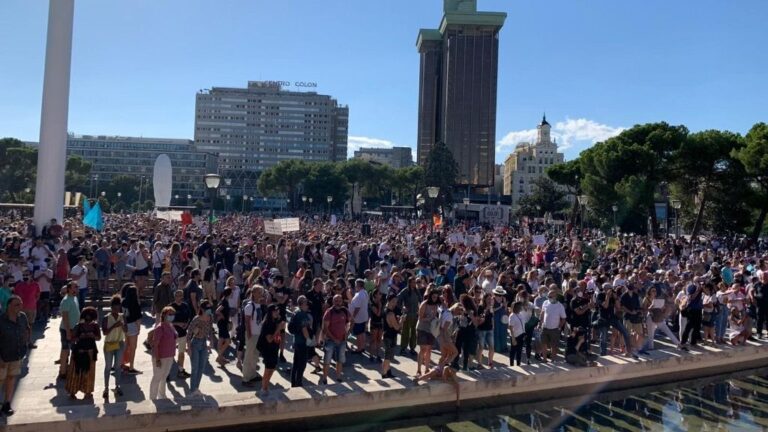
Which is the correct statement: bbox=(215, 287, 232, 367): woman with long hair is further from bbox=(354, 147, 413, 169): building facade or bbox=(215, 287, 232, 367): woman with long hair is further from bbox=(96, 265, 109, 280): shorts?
bbox=(354, 147, 413, 169): building facade

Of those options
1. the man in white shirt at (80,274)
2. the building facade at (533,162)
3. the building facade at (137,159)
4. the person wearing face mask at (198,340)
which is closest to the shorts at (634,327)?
the person wearing face mask at (198,340)

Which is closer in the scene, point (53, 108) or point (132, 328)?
point (132, 328)

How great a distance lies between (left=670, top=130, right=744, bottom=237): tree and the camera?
38906 mm

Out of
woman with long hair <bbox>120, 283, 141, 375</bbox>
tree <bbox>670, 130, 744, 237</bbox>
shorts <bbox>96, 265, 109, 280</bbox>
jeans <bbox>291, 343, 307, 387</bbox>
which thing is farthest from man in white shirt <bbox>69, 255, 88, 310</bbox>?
tree <bbox>670, 130, 744, 237</bbox>

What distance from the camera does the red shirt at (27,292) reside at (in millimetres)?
9641

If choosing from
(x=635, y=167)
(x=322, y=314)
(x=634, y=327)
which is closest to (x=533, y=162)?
(x=635, y=167)

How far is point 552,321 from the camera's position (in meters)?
10.4

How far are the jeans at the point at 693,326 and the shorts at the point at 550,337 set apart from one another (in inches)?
156

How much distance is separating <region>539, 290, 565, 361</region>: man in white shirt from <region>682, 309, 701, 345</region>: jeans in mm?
3898

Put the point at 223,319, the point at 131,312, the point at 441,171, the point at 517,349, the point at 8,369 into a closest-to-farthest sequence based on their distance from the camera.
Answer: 1. the point at 8,369
2. the point at 131,312
3. the point at 223,319
4. the point at 517,349
5. the point at 441,171

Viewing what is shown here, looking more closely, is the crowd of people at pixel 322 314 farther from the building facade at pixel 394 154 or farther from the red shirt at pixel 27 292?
the building facade at pixel 394 154

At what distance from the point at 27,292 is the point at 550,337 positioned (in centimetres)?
931

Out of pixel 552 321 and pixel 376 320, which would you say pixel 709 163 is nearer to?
pixel 552 321

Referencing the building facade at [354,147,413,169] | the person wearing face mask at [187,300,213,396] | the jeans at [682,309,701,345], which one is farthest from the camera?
the building facade at [354,147,413,169]
